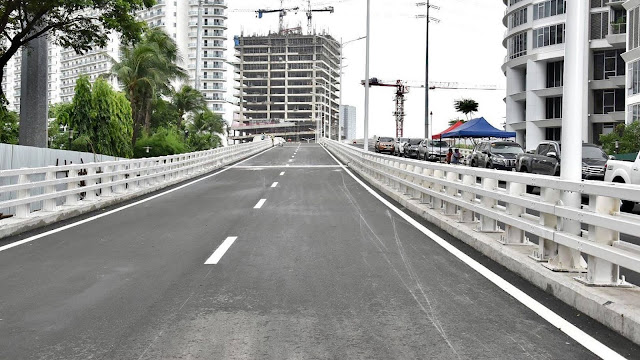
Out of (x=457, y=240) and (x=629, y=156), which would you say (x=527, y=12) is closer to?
(x=629, y=156)

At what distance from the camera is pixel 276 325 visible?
487 cm

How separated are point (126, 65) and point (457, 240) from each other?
44.5m

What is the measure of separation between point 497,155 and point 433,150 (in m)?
14.6

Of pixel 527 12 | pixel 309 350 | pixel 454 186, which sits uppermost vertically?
pixel 527 12

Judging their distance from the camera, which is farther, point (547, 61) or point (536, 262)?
point (547, 61)

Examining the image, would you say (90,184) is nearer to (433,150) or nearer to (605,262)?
(605,262)

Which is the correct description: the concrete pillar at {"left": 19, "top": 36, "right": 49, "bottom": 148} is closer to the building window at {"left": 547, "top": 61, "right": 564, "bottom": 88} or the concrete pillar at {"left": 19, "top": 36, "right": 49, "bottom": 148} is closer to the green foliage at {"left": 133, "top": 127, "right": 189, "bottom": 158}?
the green foliage at {"left": 133, "top": 127, "right": 189, "bottom": 158}

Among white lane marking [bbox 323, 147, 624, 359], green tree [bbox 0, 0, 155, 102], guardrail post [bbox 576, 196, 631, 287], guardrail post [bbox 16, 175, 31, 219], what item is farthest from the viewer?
green tree [bbox 0, 0, 155, 102]

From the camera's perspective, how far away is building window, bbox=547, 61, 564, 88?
55.1 meters

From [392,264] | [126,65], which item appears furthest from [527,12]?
[392,264]

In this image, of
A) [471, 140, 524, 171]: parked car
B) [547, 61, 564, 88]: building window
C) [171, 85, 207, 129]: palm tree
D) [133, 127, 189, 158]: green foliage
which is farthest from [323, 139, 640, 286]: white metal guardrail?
[171, 85, 207, 129]: palm tree

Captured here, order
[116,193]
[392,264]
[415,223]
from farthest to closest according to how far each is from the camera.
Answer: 1. [116,193]
2. [415,223]
3. [392,264]

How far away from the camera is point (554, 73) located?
5578 cm

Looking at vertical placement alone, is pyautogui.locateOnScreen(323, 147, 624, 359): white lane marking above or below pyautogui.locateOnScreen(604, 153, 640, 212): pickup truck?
below
